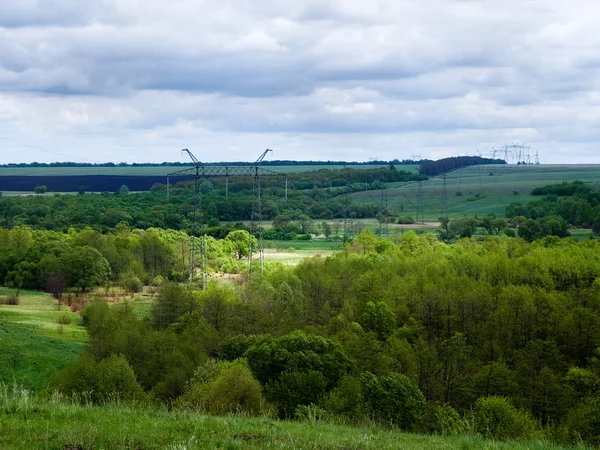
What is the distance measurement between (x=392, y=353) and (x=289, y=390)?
1241cm

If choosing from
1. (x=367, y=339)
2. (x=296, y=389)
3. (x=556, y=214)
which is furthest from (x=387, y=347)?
(x=556, y=214)

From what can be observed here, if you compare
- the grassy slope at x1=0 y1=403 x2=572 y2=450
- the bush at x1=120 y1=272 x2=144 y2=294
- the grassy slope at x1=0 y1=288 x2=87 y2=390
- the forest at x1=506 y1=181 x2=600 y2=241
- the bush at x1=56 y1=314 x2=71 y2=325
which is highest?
the grassy slope at x1=0 y1=403 x2=572 y2=450

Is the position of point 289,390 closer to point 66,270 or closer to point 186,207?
point 66,270

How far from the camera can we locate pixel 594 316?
2584 inches

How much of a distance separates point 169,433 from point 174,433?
4.9 inches

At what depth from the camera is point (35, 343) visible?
226ft

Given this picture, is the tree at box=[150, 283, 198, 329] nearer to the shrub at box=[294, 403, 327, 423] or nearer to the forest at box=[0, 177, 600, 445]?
the forest at box=[0, 177, 600, 445]

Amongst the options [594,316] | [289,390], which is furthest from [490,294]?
[289,390]

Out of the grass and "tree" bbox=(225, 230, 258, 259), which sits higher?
the grass

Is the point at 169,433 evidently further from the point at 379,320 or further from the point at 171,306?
the point at 171,306

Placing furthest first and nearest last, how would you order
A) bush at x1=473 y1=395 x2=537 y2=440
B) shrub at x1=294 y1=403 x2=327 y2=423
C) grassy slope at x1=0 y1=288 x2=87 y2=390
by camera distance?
grassy slope at x1=0 y1=288 x2=87 y2=390 < bush at x1=473 y1=395 x2=537 y2=440 < shrub at x1=294 y1=403 x2=327 y2=423

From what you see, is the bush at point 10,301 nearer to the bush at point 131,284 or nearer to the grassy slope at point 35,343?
the grassy slope at point 35,343

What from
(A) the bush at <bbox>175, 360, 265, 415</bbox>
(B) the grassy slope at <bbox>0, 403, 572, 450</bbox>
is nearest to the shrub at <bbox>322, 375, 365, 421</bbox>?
(A) the bush at <bbox>175, 360, 265, 415</bbox>

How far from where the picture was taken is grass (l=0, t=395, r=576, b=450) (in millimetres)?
16703
